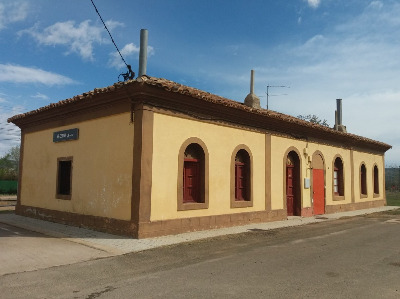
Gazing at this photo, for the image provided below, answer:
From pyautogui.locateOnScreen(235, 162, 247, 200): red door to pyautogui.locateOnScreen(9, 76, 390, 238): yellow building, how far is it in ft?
0.11

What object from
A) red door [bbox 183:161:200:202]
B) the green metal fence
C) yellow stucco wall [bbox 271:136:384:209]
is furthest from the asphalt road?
the green metal fence

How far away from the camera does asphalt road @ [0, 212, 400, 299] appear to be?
180 inches

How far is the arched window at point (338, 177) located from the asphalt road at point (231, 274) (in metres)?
9.04

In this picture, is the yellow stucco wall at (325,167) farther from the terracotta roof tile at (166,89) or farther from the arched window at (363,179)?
the terracotta roof tile at (166,89)

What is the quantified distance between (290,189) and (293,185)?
26cm

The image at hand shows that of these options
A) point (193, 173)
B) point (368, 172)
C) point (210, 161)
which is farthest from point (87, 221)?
point (368, 172)

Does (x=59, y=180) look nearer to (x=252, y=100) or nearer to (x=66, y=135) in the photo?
(x=66, y=135)

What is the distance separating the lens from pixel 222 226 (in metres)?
10.5

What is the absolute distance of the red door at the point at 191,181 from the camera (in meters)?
9.99

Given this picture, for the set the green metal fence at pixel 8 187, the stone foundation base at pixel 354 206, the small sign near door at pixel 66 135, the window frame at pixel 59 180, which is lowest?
the stone foundation base at pixel 354 206

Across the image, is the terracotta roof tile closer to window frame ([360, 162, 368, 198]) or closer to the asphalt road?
the asphalt road

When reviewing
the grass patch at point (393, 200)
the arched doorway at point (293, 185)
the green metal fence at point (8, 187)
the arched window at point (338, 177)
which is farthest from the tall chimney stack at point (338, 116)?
the green metal fence at point (8, 187)

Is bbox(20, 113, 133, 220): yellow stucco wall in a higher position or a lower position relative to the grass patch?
higher

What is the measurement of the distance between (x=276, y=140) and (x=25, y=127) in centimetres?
978
